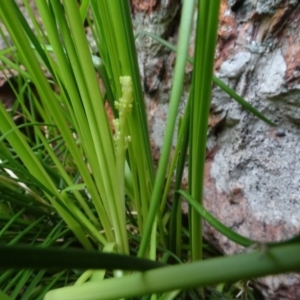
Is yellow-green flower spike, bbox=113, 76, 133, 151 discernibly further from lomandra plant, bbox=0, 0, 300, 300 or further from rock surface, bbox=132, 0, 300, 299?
rock surface, bbox=132, 0, 300, 299

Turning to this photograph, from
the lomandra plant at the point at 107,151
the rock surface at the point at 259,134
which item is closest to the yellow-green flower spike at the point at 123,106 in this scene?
the lomandra plant at the point at 107,151

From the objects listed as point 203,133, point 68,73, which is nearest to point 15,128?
point 68,73

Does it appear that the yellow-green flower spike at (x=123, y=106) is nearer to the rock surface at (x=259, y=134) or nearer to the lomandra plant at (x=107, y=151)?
the lomandra plant at (x=107, y=151)

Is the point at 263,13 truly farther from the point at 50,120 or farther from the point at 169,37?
the point at 50,120

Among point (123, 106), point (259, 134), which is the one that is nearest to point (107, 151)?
point (123, 106)

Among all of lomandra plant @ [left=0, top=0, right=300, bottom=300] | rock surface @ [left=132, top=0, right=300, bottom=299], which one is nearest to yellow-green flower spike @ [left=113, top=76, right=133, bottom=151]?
lomandra plant @ [left=0, top=0, right=300, bottom=300]

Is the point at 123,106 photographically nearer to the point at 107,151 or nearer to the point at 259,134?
the point at 107,151

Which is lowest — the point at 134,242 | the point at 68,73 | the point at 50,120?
the point at 134,242

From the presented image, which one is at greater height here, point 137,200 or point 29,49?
point 29,49
